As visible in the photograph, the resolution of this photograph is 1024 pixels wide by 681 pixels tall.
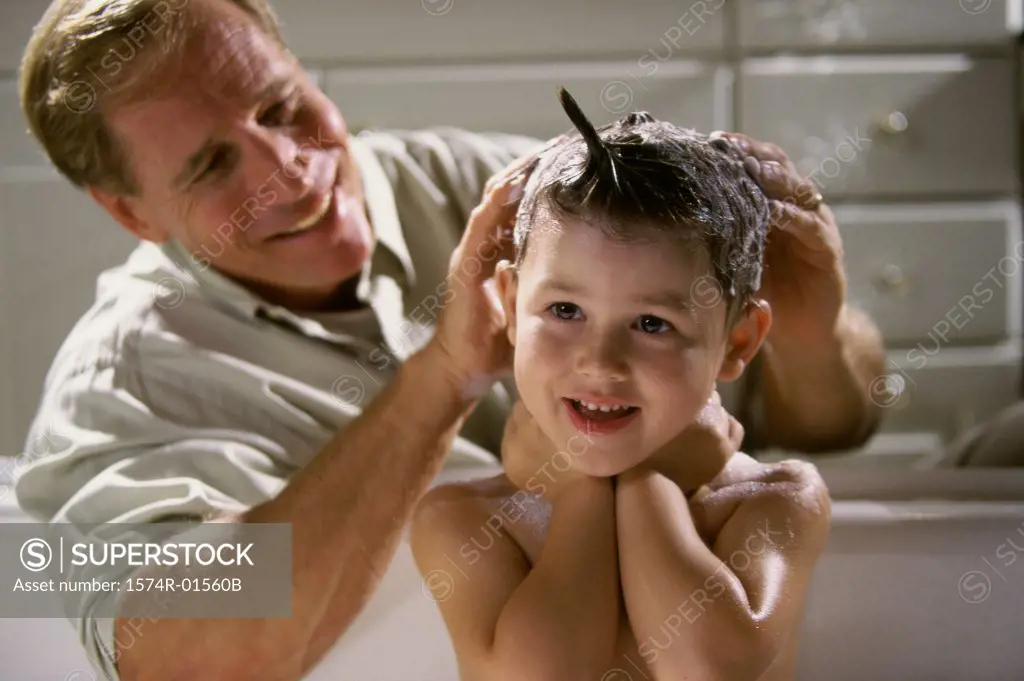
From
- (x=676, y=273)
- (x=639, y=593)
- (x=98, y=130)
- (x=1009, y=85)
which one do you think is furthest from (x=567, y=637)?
(x=1009, y=85)

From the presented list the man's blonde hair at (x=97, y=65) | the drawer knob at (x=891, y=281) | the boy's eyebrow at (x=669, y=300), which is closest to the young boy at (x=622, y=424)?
the boy's eyebrow at (x=669, y=300)

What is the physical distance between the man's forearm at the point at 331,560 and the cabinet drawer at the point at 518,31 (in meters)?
0.25

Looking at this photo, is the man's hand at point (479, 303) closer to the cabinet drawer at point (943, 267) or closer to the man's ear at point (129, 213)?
the man's ear at point (129, 213)

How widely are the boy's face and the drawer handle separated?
1.51 ft

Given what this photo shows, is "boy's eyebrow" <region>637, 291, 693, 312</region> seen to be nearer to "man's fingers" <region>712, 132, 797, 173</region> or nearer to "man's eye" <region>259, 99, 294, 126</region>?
"man's fingers" <region>712, 132, 797, 173</region>

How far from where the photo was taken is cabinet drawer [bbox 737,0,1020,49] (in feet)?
2.31

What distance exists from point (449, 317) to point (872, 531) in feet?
0.85

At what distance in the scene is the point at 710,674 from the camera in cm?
39

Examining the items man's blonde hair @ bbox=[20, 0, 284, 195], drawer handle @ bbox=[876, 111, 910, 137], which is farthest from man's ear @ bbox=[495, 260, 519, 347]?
drawer handle @ bbox=[876, 111, 910, 137]

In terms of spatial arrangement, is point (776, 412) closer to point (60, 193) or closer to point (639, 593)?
point (639, 593)

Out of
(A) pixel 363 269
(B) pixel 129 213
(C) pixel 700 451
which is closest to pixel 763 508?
(C) pixel 700 451

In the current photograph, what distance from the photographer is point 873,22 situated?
0.73 m

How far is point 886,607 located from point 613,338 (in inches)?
10.0

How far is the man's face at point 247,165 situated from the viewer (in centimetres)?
51
